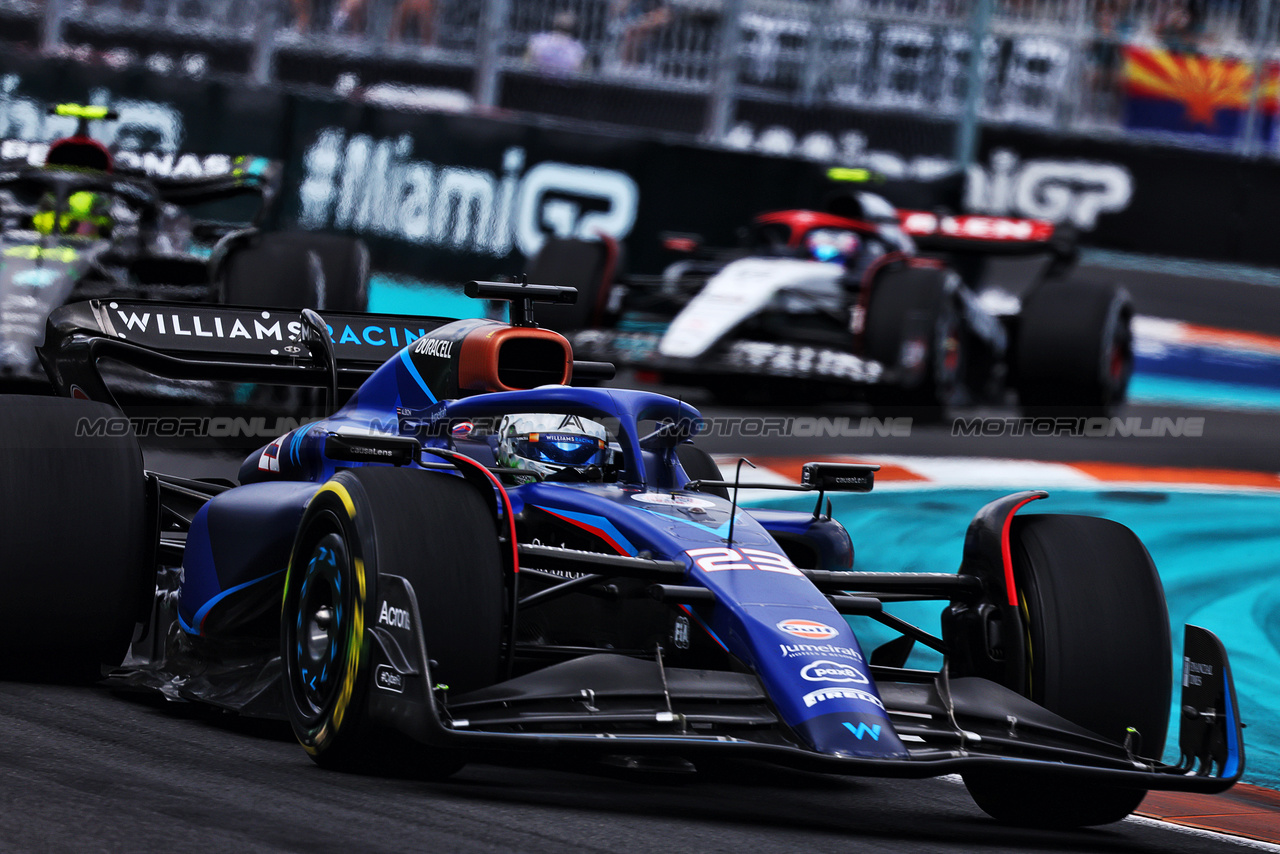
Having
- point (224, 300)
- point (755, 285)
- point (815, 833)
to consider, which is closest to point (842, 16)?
point (755, 285)

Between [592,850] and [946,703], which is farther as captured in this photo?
[946,703]

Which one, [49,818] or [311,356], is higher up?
[311,356]

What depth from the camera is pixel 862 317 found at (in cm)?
1233

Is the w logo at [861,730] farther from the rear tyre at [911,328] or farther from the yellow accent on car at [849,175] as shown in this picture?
the yellow accent on car at [849,175]

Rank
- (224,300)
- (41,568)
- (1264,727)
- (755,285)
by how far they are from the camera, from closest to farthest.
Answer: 1. (41,568)
2. (1264,727)
3. (224,300)
4. (755,285)

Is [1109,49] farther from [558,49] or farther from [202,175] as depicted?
[202,175]

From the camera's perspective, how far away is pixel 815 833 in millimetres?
4703

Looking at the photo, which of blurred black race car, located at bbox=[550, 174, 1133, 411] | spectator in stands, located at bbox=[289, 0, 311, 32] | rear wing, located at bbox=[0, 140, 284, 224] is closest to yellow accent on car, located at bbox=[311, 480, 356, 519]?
rear wing, located at bbox=[0, 140, 284, 224]

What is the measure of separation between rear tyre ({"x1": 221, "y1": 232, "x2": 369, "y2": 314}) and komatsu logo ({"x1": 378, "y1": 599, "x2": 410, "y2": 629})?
213 inches

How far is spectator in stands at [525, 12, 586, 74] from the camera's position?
588 inches

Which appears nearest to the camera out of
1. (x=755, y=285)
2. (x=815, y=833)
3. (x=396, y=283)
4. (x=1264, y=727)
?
(x=815, y=833)

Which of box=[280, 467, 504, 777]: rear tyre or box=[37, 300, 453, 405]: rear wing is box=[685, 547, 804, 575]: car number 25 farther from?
box=[37, 300, 453, 405]: rear wing

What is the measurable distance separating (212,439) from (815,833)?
660 cm

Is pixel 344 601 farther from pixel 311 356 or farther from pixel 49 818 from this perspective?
pixel 311 356
